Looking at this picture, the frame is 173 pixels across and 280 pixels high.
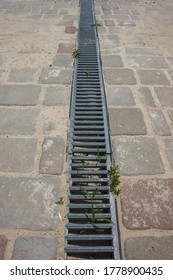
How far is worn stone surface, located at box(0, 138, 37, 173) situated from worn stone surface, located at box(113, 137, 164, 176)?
83 centimetres

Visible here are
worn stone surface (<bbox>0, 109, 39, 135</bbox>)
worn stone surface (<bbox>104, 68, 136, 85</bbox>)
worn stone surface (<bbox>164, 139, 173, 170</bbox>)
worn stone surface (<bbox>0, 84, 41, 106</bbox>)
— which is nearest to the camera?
worn stone surface (<bbox>164, 139, 173, 170</bbox>)

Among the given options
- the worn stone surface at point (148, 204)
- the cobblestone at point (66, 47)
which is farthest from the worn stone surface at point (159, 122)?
the cobblestone at point (66, 47)

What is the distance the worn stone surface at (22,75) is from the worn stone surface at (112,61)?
44.7 inches

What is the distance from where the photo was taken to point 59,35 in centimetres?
496

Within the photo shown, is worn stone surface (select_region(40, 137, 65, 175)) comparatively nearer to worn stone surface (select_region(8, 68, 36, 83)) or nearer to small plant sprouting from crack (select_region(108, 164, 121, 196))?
small plant sprouting from crack (select_region(108, 164, 121, 196))

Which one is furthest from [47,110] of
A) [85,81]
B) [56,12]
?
[56,12]

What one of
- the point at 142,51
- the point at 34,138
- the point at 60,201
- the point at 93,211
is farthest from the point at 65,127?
the point at 142,51

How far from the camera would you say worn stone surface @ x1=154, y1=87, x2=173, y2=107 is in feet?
10.5

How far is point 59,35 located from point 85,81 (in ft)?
5.85

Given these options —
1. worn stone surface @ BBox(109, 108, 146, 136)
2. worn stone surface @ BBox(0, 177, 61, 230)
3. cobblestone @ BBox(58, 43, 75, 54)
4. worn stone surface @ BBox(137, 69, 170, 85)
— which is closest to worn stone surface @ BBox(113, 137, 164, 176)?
worn stone surface @ BBox(109, 108, 146, 136)

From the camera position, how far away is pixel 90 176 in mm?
2393

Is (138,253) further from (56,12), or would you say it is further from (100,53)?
(56,12)

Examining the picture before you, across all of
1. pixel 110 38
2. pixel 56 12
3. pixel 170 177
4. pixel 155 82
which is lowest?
pixel 170 177

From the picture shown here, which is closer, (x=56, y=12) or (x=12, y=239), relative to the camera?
(x=12, y=239)
